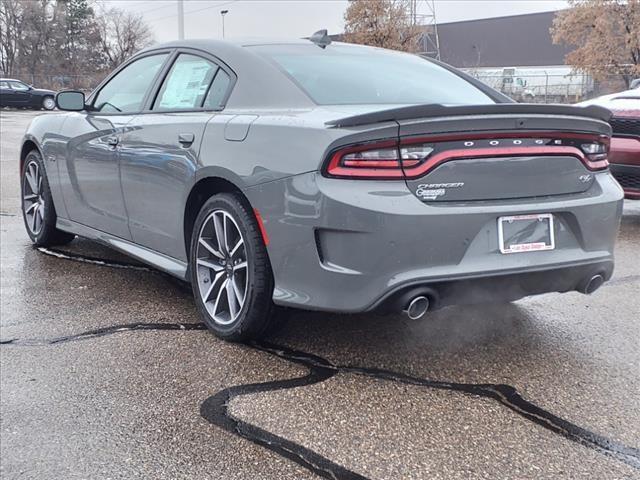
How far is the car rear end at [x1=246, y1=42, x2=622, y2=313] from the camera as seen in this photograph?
2.75 m

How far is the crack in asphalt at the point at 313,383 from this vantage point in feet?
7.85

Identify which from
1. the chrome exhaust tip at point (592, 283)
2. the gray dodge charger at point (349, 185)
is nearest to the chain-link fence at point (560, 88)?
the gray dodge charger at point (349, 185)

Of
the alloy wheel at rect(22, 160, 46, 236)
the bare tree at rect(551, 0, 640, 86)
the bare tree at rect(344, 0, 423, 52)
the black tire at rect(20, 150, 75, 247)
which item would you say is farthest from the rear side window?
the bare tree at rect(344, 0, 423, 52)

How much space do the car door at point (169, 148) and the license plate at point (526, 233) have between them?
5.18 feet

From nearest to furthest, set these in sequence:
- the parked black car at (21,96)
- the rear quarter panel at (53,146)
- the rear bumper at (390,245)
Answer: the rear bumper at (390,245) < the rear quarter panel at (53,146) < the parked black car at (21,96)

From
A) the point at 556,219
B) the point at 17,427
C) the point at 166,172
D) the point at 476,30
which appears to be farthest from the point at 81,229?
the point at 476,30

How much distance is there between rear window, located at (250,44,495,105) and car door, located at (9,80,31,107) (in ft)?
108

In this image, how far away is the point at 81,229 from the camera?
486cm

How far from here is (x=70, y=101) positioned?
479 centimetres

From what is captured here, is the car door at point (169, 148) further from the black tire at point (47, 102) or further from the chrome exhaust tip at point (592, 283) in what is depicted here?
the black tire at point (47, 102)

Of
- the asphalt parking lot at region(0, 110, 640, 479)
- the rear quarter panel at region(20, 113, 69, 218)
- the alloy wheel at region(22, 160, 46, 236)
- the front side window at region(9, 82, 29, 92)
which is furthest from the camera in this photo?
the front side window at region(9, 82, 29, 92)

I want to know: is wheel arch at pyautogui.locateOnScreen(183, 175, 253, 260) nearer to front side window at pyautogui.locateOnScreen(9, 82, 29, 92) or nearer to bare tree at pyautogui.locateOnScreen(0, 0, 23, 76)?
front side window at pyautogui.locateOnScreen(9, 82, 29, 92)

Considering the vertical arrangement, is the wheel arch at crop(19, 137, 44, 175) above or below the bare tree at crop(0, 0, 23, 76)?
below

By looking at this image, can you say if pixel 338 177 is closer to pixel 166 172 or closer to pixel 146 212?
pixel 166 172
